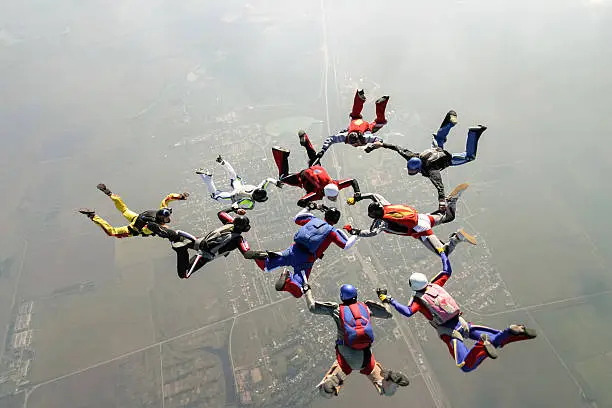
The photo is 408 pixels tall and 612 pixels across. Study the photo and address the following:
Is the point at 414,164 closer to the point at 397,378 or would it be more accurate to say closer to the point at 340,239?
the point at 340,239

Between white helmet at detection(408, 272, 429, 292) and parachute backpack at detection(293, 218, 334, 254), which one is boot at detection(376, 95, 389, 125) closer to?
parachute backpack at detection(293, 218, 334, 254)

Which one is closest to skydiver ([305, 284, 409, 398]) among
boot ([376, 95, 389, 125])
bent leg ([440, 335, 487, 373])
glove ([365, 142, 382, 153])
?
bent leg ([440, 335, 487, 373])

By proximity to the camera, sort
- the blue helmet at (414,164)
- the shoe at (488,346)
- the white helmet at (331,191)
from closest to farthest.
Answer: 1. the shoe at (488,346)
2. the white helmet at (331,191)
3. the blue helmet at (414,164)

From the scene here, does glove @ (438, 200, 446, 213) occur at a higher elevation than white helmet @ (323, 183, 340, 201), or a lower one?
lower

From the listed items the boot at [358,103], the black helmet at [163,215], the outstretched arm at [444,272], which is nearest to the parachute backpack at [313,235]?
the outstretched arm at [444,272]

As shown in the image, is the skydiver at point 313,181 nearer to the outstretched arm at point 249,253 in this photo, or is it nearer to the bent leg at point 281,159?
the bent leg at point 281,159

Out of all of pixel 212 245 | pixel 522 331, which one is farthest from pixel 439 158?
pixel 212 245
